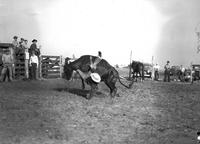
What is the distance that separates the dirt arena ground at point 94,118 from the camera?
860cm

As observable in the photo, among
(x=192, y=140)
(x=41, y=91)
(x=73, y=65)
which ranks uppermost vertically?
(x=73, y=65)

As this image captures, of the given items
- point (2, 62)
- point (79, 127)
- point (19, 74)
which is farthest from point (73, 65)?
point (19, 74)

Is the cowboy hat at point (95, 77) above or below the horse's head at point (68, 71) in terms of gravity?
below

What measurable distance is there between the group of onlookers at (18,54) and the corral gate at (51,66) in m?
2.28

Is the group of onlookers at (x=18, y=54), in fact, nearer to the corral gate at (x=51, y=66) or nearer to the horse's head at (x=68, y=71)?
the corral gate at (x=51, y=66)

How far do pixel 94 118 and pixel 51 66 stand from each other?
15.1 meters

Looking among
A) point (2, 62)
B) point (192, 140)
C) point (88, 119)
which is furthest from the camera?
point (2, 62)

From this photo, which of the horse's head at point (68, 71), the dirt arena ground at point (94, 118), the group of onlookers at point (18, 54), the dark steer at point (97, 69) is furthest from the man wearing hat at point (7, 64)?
the dark steer at point (97, 69)

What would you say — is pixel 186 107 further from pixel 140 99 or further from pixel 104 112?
pixel 104 112

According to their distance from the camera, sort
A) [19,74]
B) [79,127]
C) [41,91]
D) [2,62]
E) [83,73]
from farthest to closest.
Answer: [19,74] → [2,62] → [41,91] → [83,73] → [79,127]

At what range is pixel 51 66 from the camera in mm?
25031

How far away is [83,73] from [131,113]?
3.48 meters

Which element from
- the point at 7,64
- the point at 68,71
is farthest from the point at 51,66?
the point at 68,71

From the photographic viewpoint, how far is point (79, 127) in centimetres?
942
